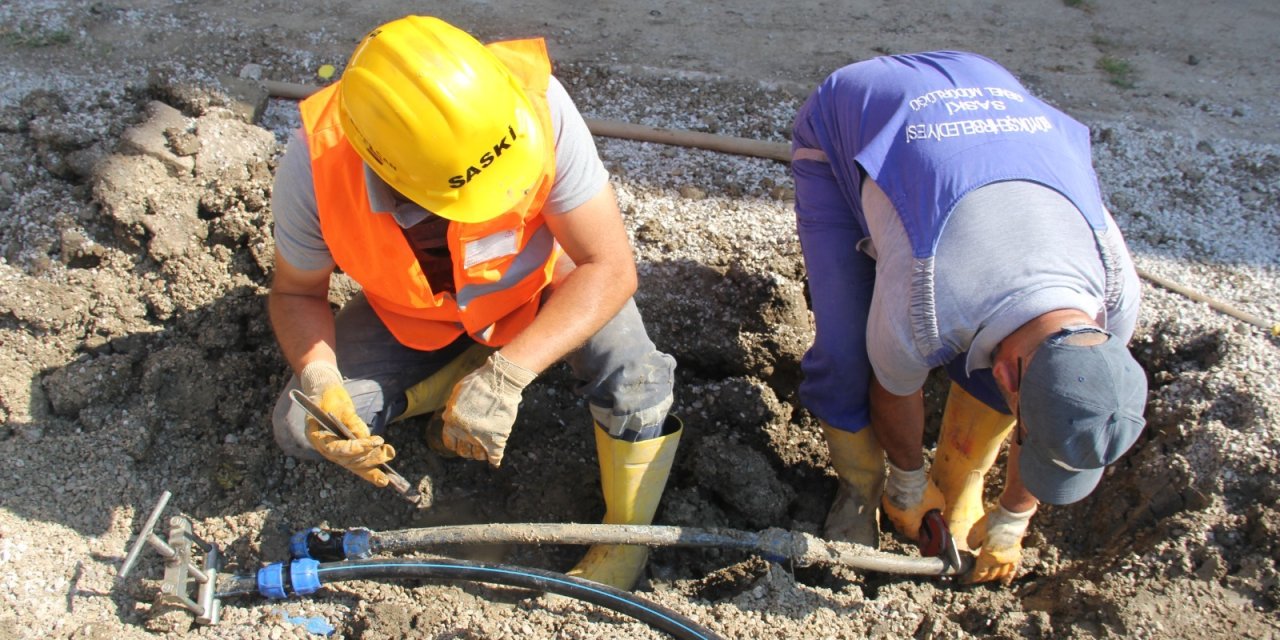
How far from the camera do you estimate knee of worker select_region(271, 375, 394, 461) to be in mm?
2693

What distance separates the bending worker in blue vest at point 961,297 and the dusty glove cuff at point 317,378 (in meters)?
1.34

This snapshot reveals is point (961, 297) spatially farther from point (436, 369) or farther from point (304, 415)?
point (304, 415)

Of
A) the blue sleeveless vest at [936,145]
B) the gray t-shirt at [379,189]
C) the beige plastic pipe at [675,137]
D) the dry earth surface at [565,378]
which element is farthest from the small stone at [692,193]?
the gray t-shirt at [379,189]

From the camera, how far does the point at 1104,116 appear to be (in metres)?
4.28

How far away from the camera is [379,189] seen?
235 cm

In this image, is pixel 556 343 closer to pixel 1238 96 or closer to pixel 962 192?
pixel 962 192

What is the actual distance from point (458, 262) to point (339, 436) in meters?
0.54

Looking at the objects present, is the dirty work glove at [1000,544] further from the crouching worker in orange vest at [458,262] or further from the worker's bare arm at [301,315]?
the worker's bare arm at [301,315]

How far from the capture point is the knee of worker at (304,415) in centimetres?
269

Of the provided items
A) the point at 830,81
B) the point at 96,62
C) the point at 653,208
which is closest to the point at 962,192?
the point at 830,81

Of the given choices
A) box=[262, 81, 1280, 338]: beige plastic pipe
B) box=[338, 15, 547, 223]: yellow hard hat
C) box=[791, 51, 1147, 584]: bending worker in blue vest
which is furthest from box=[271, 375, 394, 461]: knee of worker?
box=[262, 81, 1280, 338]: beige plastic pipe

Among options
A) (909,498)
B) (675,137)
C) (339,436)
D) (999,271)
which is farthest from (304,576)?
(675,137)

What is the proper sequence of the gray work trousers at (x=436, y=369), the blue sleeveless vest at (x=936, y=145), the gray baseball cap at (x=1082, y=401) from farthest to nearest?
the gray work trousers at (x=436, y=369) → the blue sleeveless vest at (x=936, y=145) → the gray baseball cap at (x=1082, y=401)

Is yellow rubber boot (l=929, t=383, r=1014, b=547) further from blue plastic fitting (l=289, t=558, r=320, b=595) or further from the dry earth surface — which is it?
blue plastic fitting (l=289, t=558, r=320, b=595)
